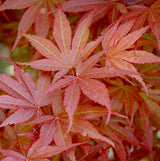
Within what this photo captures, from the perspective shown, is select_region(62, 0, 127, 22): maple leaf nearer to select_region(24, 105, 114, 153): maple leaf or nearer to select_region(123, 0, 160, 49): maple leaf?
select_region(123, 0, 160, 49): maple leaf

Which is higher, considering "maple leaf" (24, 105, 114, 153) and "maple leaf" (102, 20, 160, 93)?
"maple leaf" (102, 20, 160, 93)

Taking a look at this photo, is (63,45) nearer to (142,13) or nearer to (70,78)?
(70,78)

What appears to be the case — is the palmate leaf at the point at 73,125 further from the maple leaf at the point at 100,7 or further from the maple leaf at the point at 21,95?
the maple leaf at the point at 100,7

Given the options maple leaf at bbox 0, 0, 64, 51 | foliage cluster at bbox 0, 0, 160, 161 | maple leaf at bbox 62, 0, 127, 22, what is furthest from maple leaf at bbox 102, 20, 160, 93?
maple leaf at bbox 0, 0, 64, 51

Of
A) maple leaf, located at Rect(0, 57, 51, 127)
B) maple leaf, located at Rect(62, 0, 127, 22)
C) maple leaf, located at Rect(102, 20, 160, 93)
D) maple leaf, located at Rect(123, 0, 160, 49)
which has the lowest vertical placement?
maple leaf, located at Rect(0, 57, 51, 127)

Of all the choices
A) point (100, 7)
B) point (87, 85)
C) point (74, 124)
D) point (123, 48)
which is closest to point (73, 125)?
point (74, 124)

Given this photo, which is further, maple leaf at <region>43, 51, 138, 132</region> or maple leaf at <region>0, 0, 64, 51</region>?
maple leaf at <region>0, 0, 64, 51</region>
